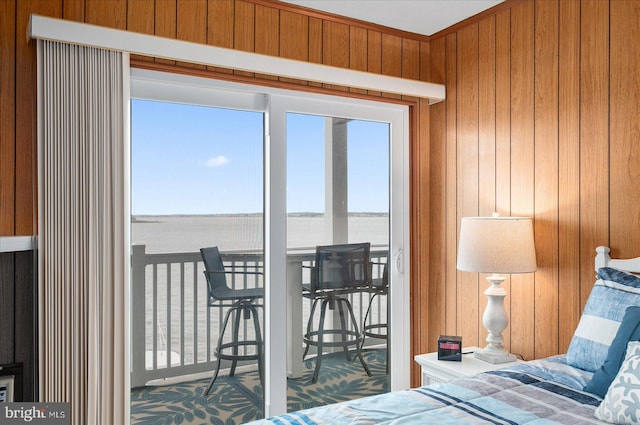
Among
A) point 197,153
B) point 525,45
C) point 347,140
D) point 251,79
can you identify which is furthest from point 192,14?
point 525,45

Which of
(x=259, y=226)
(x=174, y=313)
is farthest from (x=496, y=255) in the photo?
(x=174, y=313)

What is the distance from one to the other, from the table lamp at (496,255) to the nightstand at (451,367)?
49 millimetres

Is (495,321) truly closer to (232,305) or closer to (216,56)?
(232,305)

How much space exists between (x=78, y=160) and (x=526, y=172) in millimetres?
2309

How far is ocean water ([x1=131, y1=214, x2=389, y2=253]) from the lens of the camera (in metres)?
2.77

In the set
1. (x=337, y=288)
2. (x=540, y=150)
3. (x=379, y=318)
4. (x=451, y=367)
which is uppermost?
(x=540, y=150)

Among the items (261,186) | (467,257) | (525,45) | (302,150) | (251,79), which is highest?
(525,45)

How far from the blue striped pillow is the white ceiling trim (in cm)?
164

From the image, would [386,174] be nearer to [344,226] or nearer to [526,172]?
[344,226]

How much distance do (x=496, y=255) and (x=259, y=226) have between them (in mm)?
1317

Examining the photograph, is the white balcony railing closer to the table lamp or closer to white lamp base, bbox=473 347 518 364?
the table lamp

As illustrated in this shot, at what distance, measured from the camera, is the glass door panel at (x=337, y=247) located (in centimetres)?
313

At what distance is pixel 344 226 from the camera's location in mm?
3287

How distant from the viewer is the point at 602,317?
2.08 meters
